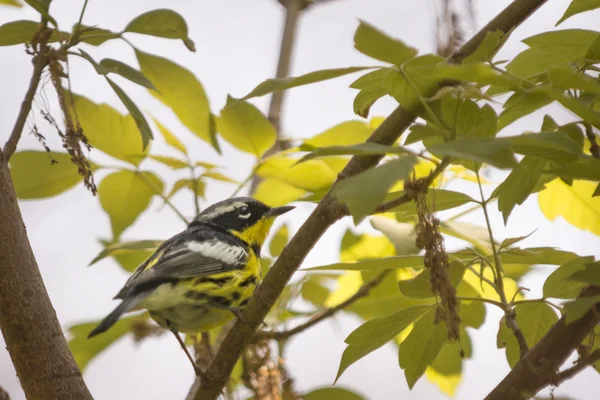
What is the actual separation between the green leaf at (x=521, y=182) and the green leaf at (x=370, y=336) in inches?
7.8

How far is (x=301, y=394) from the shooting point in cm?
115

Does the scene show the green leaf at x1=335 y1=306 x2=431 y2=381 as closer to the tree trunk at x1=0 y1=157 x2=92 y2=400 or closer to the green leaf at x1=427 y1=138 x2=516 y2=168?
the green leaf at x1=427 y1=138 x2=516 y2=168

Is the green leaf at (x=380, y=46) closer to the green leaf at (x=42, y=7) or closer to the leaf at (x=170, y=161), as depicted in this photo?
the green leaf at (x=42, y=7)

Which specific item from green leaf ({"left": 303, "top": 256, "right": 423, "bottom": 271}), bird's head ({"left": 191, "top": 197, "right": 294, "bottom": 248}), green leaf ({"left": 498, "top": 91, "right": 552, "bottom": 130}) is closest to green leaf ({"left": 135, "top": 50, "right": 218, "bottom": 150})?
green leaf ({"left": 303, "top": 256, "right": 423, "bottom": 271})

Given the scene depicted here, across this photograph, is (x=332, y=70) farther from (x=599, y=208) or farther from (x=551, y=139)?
(x=599, y=208)

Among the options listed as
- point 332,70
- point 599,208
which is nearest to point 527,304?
point 599,208

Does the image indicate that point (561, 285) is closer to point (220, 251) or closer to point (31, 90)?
point (31, 90)

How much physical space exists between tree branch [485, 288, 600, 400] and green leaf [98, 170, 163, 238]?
2.78ft

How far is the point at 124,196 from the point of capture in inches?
58.2

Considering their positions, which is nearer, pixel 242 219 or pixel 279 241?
pixel 279 241

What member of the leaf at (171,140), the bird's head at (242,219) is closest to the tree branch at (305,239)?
the leaf at (171,140)

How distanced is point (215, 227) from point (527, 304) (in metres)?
1.43

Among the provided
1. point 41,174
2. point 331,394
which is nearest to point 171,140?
point 41,174

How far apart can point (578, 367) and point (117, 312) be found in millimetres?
820
